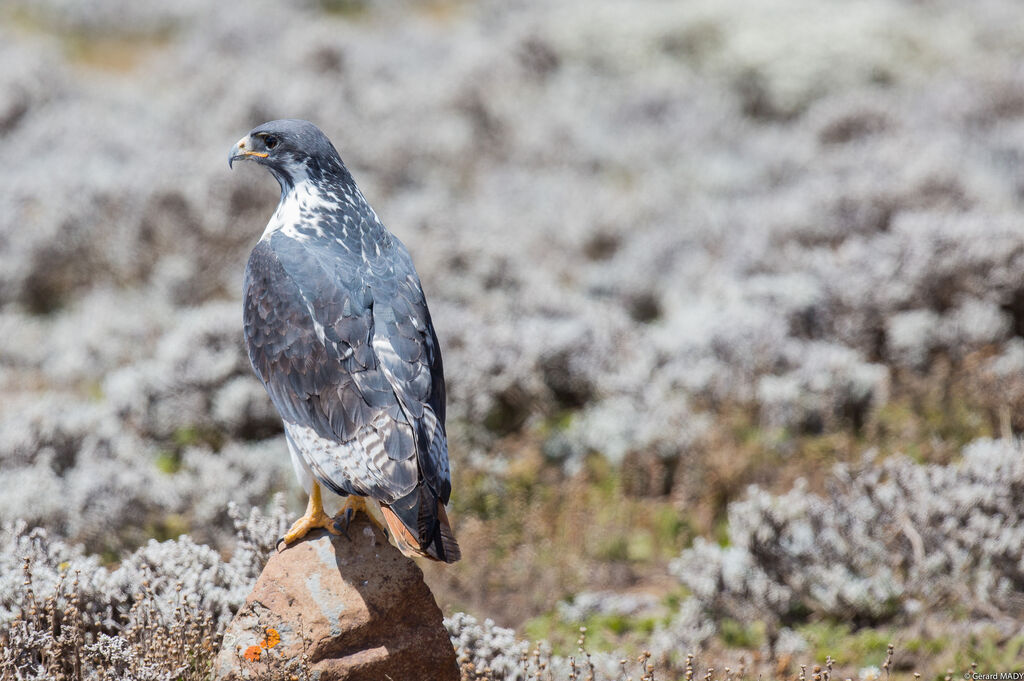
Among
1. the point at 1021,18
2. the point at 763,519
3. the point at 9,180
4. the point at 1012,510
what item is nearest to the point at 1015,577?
the point at 1012,510

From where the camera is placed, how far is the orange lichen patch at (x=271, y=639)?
2.95 metres

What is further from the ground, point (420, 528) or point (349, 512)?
point (349, 512)

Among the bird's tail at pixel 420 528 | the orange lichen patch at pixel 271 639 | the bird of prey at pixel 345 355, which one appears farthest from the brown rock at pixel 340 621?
the bird's tail at pixel 420 528

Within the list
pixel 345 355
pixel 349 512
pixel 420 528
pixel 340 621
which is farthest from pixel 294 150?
pixel 340 621

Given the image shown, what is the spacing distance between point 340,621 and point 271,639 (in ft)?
0.72

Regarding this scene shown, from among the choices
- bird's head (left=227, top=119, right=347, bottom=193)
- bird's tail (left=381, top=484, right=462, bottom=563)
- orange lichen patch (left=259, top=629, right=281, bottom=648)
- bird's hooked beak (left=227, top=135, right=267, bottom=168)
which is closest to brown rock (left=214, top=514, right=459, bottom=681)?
orange lichen patch (left=259, top=629, right=281, bottom=648)

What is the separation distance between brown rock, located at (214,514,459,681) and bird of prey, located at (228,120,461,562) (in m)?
0.15

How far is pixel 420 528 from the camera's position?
2.87m

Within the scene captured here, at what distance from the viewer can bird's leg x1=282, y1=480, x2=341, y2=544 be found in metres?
3.24

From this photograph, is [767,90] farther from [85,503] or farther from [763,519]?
[85,503]

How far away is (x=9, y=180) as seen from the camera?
332 inches

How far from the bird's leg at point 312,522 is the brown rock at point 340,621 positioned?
34 mm

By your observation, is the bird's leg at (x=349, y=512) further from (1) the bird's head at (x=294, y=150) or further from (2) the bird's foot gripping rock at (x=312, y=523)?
(1) the bird's head at (x=294, y=150)

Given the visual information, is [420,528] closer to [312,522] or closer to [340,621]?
[340,621]
